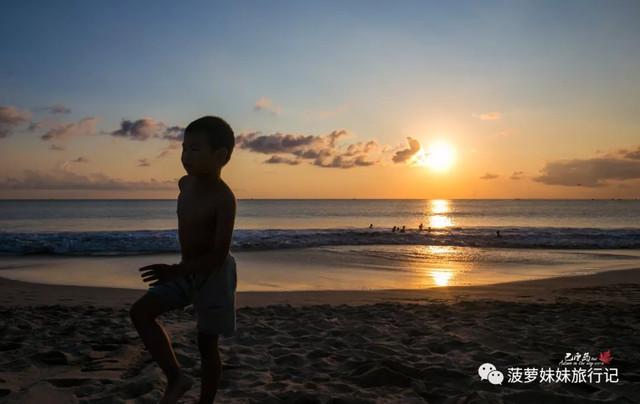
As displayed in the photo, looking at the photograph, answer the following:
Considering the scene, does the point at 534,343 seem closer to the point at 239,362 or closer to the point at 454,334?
the point at 454,334

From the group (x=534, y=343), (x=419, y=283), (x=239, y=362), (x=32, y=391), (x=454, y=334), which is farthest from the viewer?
(x=419, y=283)

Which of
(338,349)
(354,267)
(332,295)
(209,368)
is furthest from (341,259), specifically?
(209,368)

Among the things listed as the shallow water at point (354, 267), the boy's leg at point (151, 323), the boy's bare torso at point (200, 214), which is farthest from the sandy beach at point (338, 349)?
the shallow water at point (354, 267)

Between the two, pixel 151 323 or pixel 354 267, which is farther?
pixel 354 267

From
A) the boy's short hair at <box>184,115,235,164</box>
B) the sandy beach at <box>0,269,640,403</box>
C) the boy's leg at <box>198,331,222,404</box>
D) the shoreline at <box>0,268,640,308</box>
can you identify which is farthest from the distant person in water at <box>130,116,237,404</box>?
the shoreline at <box>0,268,640,308</box>

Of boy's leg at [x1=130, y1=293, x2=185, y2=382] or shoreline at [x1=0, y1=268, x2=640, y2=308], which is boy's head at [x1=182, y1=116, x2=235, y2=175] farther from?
shoreline at [x1=0, y1=268, x2=640, y2=308]

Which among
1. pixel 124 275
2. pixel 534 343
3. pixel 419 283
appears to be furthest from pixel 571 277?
pixel 124 275

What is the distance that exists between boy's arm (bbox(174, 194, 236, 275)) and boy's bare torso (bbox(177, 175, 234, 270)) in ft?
0.06

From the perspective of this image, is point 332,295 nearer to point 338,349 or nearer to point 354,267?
point 338,349

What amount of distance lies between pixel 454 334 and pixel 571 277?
7.82 meters

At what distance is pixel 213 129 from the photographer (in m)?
2.76

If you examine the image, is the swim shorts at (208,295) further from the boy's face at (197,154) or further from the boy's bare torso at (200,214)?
the boy's face at (197,154)

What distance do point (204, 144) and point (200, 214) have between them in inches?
15.9

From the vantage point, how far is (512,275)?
12328 mm
